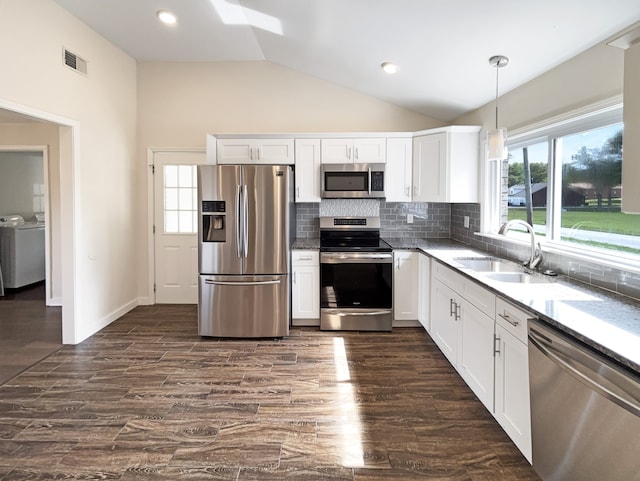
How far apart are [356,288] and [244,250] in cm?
120

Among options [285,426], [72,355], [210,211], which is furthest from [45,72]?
[285,426]

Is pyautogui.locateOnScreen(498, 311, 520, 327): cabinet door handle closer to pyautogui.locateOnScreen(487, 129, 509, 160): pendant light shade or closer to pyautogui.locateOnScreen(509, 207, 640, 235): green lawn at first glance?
pyautogui.locateOnScreen(509, 207, 640, 235): green lawn

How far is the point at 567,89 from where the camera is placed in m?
2.59

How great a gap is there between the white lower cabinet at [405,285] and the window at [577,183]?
1.09 metres

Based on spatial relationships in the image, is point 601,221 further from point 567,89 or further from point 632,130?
point 632,130

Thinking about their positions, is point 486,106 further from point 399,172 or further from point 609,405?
point 609,405

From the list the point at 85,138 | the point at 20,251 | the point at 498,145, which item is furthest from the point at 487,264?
the point at 20,251

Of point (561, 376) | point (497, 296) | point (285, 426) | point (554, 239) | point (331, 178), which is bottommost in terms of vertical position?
point (285, 426)

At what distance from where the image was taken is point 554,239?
9.75 ft

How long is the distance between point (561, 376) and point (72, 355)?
144 inches

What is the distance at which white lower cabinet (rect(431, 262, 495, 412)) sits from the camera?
234 cm

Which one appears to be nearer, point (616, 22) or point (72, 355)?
point (616, 22)

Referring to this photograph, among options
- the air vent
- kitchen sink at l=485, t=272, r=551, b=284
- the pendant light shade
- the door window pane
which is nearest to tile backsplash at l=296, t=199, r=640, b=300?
the door window pane

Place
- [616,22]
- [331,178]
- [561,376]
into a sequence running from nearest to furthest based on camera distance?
1. [561,376]
2. [616,22]
3. [331,178]
